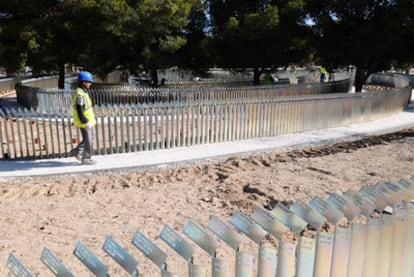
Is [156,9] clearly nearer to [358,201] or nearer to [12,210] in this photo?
[12,210]

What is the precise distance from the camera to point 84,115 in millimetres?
7402

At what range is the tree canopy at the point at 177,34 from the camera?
16250 millimetres

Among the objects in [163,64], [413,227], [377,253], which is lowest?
[377,253]

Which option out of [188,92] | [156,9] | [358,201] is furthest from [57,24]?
[358,201]

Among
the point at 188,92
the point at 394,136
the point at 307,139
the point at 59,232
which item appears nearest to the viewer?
the point at 59,232

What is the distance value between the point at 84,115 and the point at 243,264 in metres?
5.85

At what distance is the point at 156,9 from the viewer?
16531 millimetres

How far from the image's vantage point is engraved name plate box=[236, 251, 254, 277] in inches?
92.1

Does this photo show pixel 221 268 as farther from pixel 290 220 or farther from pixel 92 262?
pixel 92 262

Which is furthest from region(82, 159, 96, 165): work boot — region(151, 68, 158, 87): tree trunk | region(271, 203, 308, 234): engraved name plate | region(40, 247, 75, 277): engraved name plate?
region(151, 68, 158, 87): tree trunk

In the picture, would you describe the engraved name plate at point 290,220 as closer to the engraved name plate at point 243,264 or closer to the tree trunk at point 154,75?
the engraved name plate at point 243,264

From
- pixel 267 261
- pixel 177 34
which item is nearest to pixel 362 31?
pixel 177 34

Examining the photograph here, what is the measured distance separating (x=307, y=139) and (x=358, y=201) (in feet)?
25.2

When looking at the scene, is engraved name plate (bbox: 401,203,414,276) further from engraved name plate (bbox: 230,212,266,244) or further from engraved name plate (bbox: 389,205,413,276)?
engraved name plate (bbox: 230,212,266,244)
